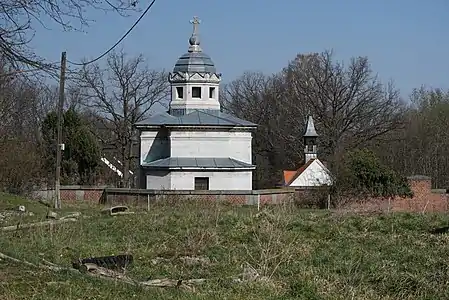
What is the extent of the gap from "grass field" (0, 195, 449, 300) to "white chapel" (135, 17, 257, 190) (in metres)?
21.5

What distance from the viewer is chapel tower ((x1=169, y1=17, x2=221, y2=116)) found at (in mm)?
50622

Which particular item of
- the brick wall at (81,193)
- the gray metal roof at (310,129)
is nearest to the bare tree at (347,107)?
the gray metal roof at (310,129)

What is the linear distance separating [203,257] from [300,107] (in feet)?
168

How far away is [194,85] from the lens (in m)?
50.9

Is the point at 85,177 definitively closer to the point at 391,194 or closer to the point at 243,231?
the point at 391,194

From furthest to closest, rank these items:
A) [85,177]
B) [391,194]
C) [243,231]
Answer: [85,177] → [391,194] → [243,231]

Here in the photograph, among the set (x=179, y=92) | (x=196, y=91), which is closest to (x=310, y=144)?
(x=196, y=91)

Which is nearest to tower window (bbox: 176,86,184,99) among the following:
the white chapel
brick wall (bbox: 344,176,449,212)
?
the white chapel

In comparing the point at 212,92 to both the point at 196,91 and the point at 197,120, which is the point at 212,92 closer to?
the point at 196,91

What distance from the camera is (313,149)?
58.2 metres

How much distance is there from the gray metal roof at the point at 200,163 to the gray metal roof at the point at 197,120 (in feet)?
7.74

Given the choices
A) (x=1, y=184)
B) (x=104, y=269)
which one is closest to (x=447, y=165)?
(x=1, y=184)

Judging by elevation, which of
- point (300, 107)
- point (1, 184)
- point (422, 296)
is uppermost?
point (300, 107)

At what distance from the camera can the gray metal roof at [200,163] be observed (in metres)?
45.9
